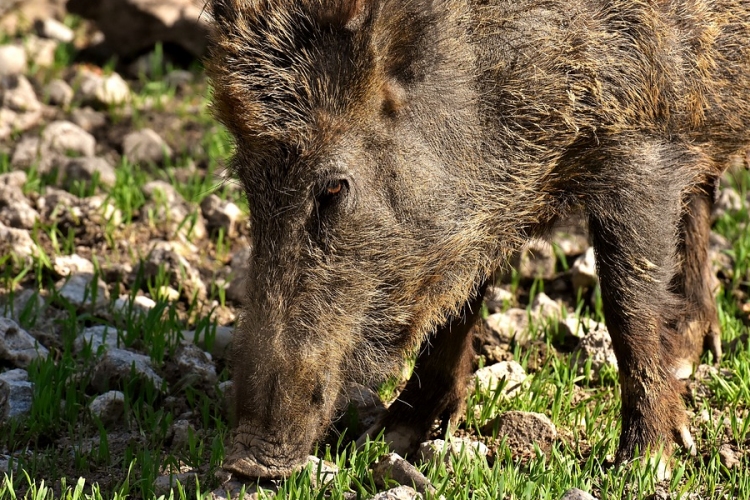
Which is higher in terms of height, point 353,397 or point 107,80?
point 107,80

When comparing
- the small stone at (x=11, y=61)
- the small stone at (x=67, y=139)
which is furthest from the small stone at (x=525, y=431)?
the small stone at (x=11, y=61)

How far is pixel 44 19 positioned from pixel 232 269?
423 centimetres

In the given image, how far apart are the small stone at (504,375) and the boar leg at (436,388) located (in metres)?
0.13

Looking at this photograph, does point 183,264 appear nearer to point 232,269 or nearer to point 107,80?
point 232,269

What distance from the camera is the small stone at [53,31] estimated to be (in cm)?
894

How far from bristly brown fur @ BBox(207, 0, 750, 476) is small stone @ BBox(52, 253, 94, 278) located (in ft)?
6.78

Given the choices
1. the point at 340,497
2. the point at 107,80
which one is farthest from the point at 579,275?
the point at 107,80

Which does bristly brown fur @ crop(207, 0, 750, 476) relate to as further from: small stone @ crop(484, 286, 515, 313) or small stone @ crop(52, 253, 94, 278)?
small stone @ crop(52, 253, 94, 278)

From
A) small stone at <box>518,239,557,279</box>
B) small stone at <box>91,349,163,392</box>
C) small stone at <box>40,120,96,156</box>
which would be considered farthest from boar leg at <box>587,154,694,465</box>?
small stone at <box>40,120,96,156</box>

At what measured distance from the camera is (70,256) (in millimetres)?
5941

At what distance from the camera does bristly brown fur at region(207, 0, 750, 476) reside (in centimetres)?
391

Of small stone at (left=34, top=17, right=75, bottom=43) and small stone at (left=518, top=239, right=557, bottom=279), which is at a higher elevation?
small stone at (left=34, top=17, right=75, bottom=43)

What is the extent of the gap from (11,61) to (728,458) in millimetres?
5892

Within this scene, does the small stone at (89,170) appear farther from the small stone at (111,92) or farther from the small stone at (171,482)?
the small stone at (171,482)
